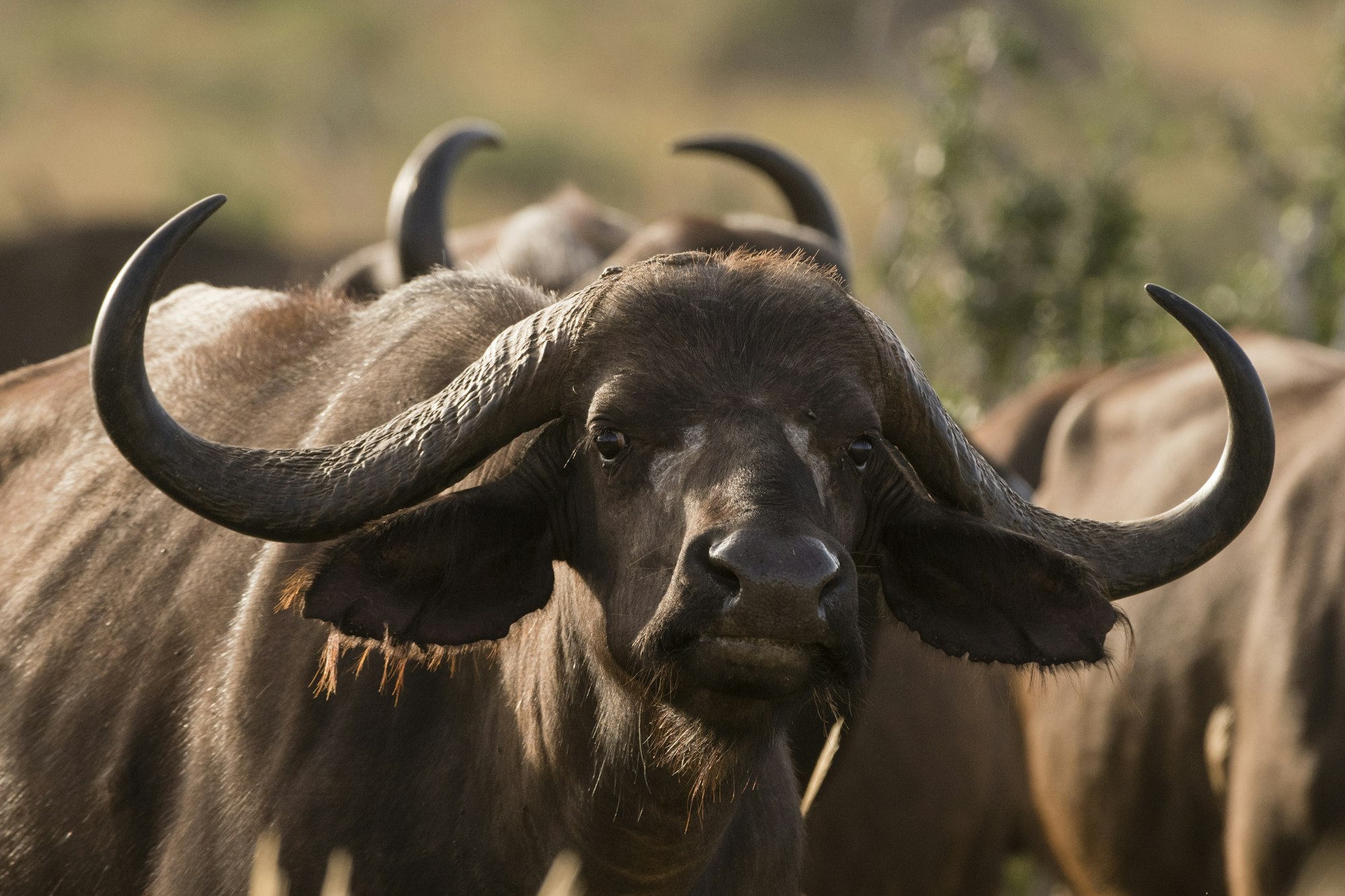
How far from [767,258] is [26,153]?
28428 millimetres

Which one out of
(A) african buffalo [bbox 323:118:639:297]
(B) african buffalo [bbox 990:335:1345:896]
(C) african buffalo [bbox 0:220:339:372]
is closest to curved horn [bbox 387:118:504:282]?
(A) african buffalo [bbox 323:118:639:297]

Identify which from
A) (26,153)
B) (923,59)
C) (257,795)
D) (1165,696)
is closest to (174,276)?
(923,59)

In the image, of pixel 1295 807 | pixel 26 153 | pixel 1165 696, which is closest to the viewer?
pixel 1295 807

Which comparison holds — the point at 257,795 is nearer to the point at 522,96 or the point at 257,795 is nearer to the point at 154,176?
the point at 154,176

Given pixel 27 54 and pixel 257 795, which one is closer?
pixel 257 795

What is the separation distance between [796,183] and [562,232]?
1361 mm

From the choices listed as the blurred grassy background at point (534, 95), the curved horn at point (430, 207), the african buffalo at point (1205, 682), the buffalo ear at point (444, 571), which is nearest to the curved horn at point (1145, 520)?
the buffalo ear at point (444, 571)

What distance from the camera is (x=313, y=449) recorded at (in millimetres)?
3881

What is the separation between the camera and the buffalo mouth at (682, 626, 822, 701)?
3.38 m

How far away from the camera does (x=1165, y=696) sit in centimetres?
723

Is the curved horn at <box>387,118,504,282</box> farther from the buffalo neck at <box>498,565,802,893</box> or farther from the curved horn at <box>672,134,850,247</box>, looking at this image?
the buffalo neck at <box>498,565,802,893</box>

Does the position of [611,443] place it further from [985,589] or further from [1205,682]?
[1205,682]

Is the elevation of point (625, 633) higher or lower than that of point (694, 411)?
lower

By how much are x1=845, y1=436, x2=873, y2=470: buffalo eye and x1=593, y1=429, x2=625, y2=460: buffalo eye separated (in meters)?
0.49
